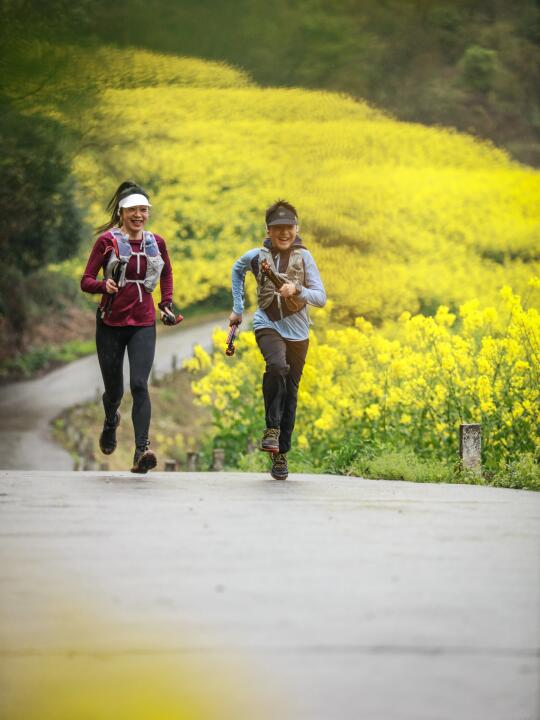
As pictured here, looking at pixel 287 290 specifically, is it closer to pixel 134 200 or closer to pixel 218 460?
pixel 134 200

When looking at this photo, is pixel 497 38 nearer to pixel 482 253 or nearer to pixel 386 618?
pixel 482 253

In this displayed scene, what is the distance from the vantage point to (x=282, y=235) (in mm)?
7004

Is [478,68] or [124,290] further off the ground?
[478,68]

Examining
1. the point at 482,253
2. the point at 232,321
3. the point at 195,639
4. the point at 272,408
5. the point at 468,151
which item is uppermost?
the point at 468,151

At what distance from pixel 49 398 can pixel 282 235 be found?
14.9 m

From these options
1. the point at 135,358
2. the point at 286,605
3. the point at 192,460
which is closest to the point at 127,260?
the point at 135,358

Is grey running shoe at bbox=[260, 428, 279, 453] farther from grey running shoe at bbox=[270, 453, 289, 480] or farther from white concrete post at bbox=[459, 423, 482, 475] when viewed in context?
white concrete post at bbox=[459, 423, 482, 475]

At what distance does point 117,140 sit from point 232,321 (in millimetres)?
9058

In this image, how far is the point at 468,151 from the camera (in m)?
13.9

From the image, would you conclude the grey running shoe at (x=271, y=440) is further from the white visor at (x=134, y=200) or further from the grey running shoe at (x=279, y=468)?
the white visor at (x=134, y=200)

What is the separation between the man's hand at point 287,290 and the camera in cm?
681

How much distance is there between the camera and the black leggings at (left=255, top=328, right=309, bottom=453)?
696 cm

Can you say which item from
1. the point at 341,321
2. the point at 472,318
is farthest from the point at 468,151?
the point at 472,318

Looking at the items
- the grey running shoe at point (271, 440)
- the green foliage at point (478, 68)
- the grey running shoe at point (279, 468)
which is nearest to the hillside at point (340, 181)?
the green foliage at point (478, 68)
